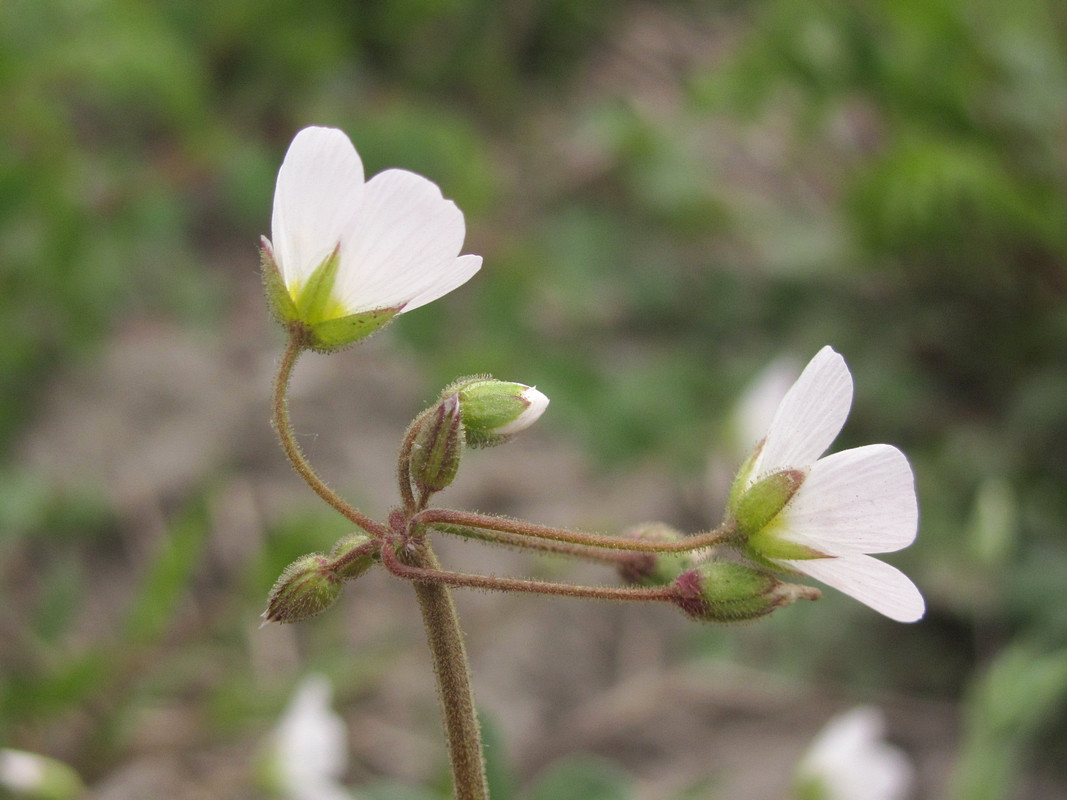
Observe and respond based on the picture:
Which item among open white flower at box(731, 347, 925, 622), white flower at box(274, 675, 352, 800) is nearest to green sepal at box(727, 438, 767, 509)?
open white flower at box(731, 347, 925, 622)

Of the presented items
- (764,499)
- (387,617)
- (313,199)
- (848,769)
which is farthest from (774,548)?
(387,617)

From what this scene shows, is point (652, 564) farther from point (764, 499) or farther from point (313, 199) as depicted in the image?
point (313, 199)

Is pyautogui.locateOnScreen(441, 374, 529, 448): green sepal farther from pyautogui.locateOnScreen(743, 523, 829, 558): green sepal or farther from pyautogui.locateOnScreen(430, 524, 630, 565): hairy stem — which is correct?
pyautogui.locateOnScreen(743, 523, 829, 558): green sepal

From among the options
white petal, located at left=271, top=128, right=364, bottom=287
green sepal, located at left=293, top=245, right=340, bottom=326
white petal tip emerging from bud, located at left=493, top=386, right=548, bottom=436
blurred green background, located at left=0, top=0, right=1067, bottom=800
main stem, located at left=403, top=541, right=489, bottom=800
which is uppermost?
blurred green background, located at left=0, top=0, right=1067, bottom=800

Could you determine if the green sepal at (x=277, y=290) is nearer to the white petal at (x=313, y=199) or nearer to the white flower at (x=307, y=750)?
the white petal at (x=313, y=199)

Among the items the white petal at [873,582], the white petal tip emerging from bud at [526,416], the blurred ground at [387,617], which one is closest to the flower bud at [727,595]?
the white petal at [873,582]

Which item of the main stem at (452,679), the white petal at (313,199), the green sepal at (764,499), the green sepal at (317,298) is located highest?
the white petal at (313,199)
